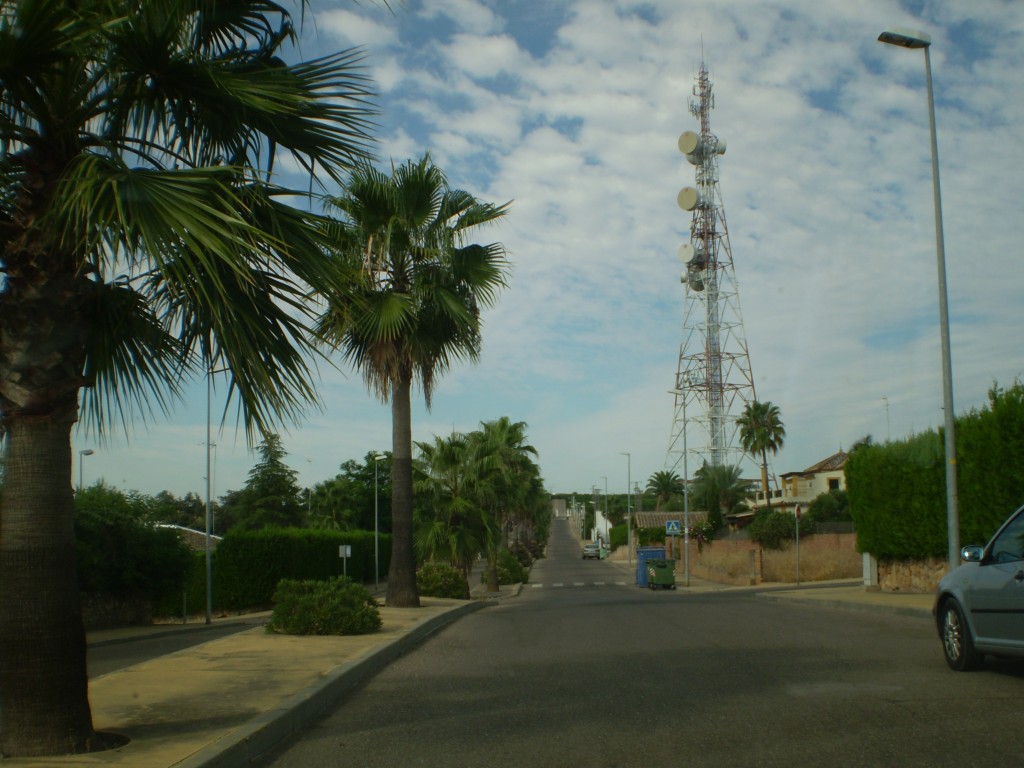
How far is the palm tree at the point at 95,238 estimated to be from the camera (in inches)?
229

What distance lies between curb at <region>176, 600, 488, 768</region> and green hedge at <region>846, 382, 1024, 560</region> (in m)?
13.5

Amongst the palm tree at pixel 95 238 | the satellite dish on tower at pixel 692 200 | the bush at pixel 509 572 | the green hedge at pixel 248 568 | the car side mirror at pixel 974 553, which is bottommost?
the bush at pixel 509 572

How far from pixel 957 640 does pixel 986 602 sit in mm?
917

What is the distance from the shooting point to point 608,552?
118688 mm

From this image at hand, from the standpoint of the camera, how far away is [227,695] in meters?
8.45

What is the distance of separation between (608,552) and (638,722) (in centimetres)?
11301

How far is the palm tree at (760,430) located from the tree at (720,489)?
2514mm

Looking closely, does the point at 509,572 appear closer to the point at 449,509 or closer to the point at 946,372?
the point at 449,509

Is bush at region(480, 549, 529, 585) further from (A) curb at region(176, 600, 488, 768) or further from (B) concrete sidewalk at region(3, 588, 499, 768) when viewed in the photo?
(A) curb at region(176, 600, 488, 768)

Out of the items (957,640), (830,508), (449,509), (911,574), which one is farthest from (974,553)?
(830,508)

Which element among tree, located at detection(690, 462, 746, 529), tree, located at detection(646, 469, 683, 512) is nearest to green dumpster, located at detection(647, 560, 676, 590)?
tree, located at detection(690, 462, 746, 529)

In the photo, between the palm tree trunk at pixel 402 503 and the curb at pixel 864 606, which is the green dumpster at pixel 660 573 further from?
the palm tree trunk at pixel 402 503

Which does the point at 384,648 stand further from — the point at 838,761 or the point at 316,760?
the point at 838,761

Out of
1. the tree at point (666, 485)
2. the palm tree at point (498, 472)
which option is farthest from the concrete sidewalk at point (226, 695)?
the tree at point (666, 485)
